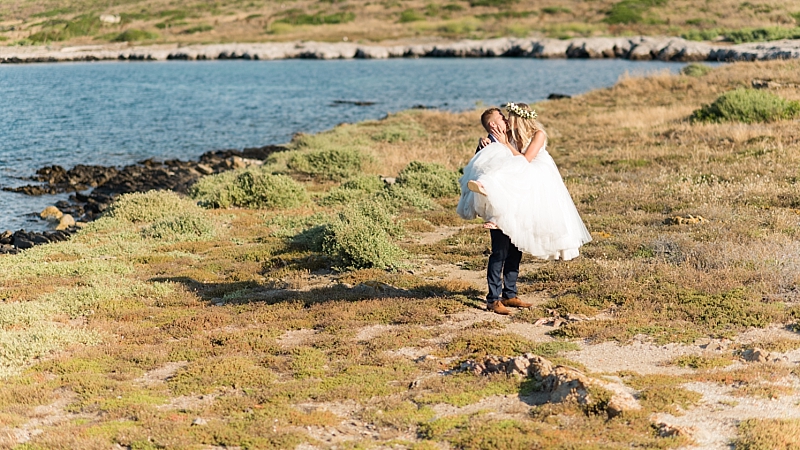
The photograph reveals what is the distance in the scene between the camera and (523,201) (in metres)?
10.2

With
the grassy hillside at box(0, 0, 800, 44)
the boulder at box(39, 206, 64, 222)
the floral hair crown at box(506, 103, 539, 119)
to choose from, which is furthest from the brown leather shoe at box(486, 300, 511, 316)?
the grassy hillside at box(0, 0, 800, 44)

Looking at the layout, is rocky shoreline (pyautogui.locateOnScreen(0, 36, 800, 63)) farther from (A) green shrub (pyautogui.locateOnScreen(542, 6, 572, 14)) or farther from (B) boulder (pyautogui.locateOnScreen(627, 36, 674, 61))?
(A) green shrub (pyautogui.locateOnScreen(542, 6, 572, 14))

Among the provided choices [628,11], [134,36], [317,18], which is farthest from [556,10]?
[134,36]

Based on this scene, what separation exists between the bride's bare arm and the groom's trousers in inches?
41.9

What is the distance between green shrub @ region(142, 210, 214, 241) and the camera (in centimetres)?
1750

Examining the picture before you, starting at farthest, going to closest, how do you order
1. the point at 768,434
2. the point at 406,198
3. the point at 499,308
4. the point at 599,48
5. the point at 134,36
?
the point at 134,36, the point at 599,48, the point at 406,198, the point at 499,308, the point at 768,434

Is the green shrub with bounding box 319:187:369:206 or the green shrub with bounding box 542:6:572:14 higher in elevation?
the green shrub with bounding box 542:6:572:14

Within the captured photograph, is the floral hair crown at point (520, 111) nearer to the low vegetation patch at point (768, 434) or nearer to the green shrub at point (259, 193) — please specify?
the low vegetation patch at point (768, 434)

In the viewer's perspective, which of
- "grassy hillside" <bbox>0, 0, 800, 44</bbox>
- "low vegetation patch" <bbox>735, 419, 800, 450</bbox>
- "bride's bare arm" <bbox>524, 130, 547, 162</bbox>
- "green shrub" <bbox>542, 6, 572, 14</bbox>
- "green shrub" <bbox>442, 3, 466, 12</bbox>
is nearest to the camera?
"low vegetation patch" <bbox>735, 419, 800, 450</bbox>

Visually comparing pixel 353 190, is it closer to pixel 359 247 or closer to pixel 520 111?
pixel 359 247

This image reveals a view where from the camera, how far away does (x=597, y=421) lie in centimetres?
738

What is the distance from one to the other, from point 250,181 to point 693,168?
11461 millimetres

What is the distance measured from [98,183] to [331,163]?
9454mm

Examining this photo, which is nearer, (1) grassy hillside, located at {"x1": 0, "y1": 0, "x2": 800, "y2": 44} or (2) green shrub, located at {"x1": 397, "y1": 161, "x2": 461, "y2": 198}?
(2) green shrub, located at {"x1": 397, "y1": 161, "x2": 461, "y2": 198}
